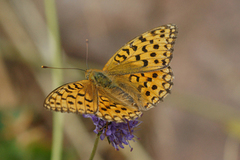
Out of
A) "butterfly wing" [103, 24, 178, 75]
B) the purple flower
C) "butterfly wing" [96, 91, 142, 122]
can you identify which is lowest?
the purple flower

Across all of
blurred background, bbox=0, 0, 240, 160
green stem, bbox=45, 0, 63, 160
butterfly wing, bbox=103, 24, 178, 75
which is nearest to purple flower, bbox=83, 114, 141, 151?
butterfly wing, bbox=103, 24, 178, 75

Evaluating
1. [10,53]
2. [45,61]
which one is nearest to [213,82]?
[45,61]

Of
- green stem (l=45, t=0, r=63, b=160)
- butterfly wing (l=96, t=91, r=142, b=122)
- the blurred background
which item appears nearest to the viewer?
butterfly wing (l=96, t=91, r=142, b=122)

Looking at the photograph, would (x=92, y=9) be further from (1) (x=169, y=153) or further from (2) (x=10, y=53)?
(1) (x=169, y=153)

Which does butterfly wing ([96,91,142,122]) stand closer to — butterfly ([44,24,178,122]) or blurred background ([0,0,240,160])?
butterfly ([44,24,178,122])

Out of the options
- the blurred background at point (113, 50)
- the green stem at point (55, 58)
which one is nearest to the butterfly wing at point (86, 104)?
the green stem at point (55, 58)

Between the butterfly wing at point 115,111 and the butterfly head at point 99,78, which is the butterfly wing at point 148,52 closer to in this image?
the butterfly head at point 99,78

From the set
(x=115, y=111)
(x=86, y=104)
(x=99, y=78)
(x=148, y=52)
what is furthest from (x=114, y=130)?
(x=148, y=52)
